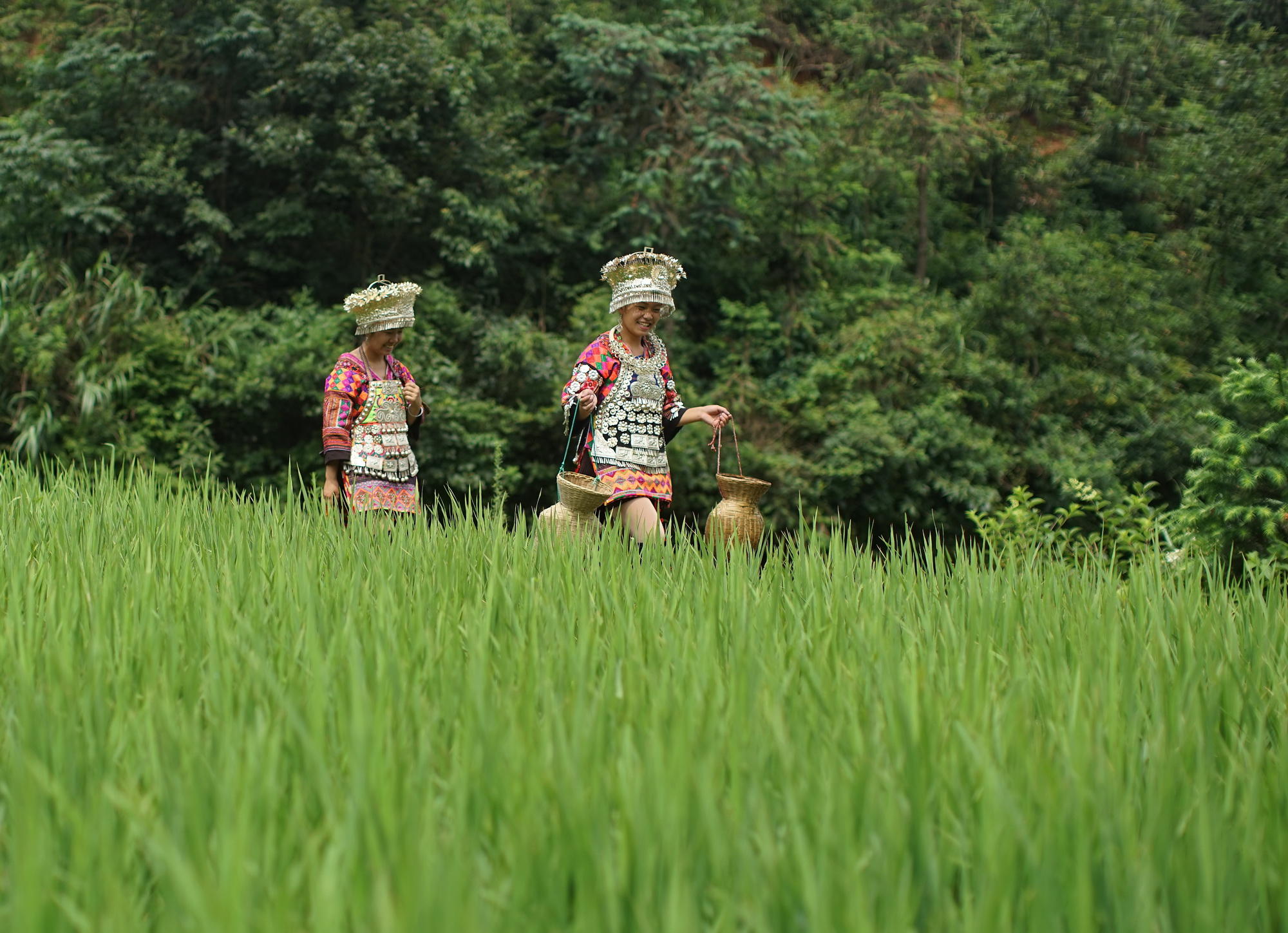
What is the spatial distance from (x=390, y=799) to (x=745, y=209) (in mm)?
10024

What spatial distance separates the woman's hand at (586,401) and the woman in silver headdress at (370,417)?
563 millimetres

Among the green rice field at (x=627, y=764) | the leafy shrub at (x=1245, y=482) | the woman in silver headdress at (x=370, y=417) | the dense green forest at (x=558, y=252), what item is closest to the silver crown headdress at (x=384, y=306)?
the woman in silver headdress at (x=370, y=417)

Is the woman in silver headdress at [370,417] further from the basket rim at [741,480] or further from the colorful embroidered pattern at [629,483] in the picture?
the basket rim at [741,480]

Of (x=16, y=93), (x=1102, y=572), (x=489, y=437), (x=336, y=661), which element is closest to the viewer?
(x=336, y=661)

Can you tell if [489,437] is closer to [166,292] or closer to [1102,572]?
[166,292]

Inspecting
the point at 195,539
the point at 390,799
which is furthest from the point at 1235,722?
the point at 195,539

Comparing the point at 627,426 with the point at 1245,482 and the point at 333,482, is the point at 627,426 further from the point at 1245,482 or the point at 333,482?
the point at 1245,482

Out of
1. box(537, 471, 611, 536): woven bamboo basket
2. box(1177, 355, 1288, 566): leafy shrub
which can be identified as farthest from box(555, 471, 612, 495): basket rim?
box(1177, 355, 1288, 566): leafy shrub

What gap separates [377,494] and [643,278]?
1106 mm

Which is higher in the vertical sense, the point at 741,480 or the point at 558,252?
the point at 558,252

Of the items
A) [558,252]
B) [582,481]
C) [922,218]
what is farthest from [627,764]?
[922,218]

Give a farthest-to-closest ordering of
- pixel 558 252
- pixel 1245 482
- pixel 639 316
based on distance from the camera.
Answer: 1. pixel 558 252
2. pixel 1245 482
3. pixel 639 316

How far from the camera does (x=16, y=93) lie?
1055cm

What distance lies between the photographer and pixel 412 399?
4215mm
